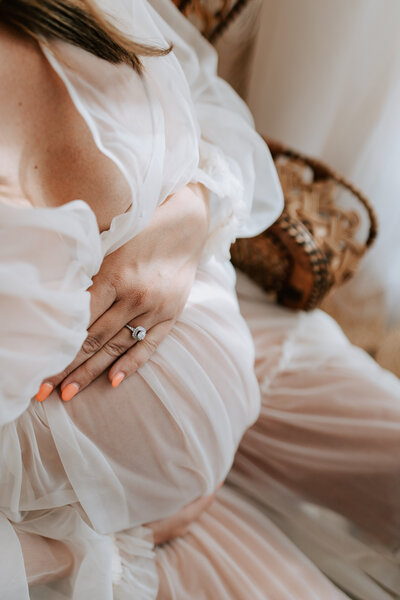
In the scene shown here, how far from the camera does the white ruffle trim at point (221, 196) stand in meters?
0.79

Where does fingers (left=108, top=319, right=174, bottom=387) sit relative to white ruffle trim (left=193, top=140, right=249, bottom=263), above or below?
below

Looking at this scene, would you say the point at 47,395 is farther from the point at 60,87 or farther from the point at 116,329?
the point at 60,87

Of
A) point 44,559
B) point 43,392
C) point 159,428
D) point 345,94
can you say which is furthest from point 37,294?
point 345,94

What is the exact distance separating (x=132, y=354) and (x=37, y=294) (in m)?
0.21

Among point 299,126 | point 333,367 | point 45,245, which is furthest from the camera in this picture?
point 299,126

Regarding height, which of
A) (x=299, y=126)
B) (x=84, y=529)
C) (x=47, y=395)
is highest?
(x=299, y=126)

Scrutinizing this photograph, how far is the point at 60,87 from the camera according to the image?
62 centimetres

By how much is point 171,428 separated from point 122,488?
0.32 feet

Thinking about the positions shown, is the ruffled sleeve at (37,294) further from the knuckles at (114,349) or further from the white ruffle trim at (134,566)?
the white ruffle trim at (134,566)

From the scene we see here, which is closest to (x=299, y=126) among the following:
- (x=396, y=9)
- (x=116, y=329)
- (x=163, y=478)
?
(x=396, y=9)

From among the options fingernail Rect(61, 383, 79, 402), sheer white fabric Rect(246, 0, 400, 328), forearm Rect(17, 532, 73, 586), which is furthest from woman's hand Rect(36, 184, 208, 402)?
sheer white fabric Rect(246, 0, 400, 328)

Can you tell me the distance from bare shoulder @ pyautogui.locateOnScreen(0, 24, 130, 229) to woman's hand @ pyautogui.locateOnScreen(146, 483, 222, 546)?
0.46 metres

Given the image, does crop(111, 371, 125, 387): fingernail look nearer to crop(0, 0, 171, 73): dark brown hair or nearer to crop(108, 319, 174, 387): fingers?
crop(108, 319, 174, 387): fingers

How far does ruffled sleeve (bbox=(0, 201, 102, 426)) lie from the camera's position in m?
0.49
